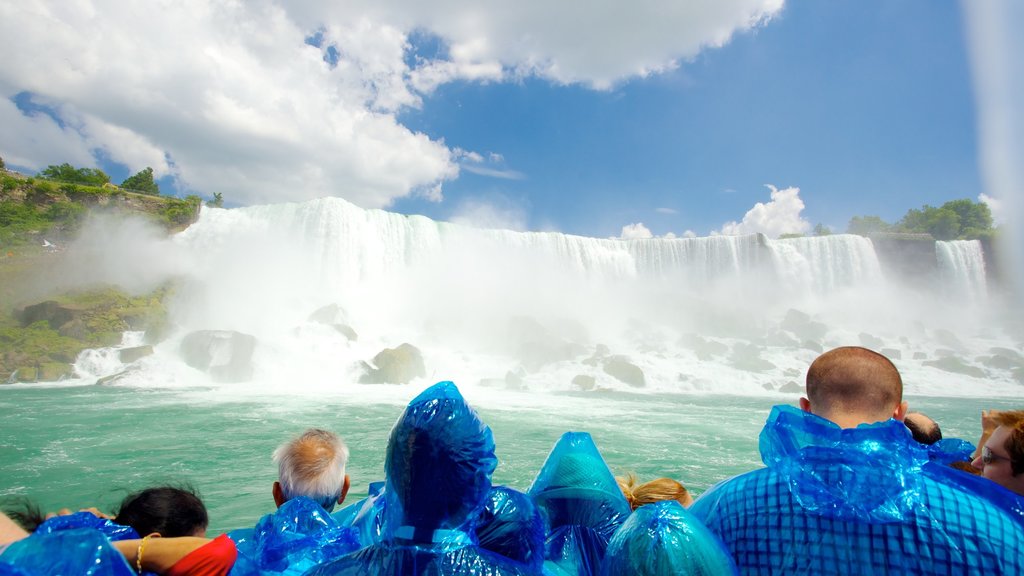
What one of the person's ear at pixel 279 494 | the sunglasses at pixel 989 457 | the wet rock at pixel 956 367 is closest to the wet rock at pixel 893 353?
the wet rock at pixel 956 367

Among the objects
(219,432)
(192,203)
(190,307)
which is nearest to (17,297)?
(190,307)

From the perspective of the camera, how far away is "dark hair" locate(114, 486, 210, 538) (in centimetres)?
147

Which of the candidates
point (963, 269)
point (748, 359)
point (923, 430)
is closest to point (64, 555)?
point (923, 430)

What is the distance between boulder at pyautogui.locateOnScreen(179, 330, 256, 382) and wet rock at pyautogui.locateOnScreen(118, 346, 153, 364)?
1178 mm

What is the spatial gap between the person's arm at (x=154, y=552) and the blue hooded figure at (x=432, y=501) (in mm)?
688

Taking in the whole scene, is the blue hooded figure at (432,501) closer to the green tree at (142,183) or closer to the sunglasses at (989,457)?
the sunglasses at (989,457)

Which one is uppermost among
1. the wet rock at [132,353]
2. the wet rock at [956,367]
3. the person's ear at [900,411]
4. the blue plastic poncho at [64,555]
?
the wet rock at [132,353]

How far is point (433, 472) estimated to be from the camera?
2.79 ft

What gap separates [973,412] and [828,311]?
64.3 ft

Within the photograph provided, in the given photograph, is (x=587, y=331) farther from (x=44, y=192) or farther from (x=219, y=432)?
(x=44, y=192)

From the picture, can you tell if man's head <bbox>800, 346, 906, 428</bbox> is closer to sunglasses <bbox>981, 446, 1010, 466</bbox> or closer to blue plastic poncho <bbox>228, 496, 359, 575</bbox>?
sunglasses <bbox>981, 446, 1010, 466</bbox>

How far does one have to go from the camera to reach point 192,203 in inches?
1538

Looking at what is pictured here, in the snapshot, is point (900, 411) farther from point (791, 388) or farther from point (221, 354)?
point (791, 388)

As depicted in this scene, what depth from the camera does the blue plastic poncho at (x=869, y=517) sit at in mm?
881
